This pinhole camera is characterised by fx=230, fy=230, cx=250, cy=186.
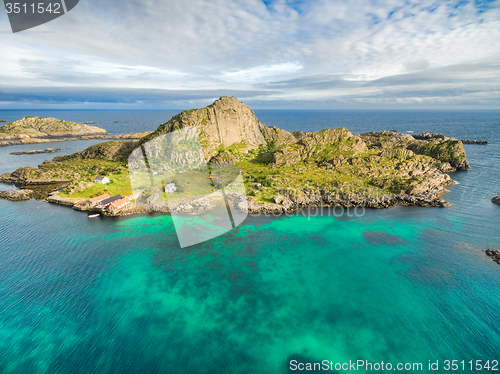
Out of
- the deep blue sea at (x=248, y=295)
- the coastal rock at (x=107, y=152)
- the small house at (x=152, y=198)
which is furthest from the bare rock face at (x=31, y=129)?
the small house at (x=152, y=198)

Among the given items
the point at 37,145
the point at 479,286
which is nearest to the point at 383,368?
the point at 479,286

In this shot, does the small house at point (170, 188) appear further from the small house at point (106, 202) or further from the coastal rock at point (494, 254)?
the coastal rock at point (494, 254)

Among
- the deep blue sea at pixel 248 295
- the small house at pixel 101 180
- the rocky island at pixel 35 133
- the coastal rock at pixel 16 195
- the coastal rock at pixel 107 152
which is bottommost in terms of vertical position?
the deep blue sea at pixel 248 295

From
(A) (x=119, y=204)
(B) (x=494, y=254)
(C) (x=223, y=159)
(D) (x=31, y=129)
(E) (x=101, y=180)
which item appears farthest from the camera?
(D) (x=31, y=129)

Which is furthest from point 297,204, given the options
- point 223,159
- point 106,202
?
point 106,202

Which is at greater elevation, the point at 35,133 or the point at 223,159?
the point at 35,133

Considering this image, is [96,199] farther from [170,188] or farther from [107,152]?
[107,152]

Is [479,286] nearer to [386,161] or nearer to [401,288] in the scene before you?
[401,288]
